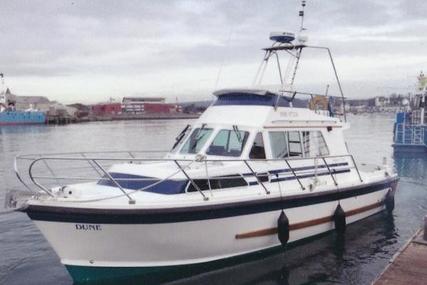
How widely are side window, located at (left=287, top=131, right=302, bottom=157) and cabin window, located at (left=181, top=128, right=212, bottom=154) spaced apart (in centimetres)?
208

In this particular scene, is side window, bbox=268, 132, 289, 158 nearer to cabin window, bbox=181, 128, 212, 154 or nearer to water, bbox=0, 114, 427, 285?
cabin window, bbox=181, 128, 212, 154

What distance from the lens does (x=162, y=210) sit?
7750 mm

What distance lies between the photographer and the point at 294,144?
10.9m

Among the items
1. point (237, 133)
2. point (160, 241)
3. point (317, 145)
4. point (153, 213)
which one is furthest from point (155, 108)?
point (153, 213)

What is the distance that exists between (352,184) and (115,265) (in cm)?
663

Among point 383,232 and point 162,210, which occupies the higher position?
point 162,210

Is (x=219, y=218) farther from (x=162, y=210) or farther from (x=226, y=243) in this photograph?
(x=162, y=210)

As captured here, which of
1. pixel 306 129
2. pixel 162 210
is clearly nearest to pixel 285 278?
pixel 162 210

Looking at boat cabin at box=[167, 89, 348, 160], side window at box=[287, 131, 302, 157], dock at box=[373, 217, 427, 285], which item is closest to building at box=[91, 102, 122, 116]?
boat cabin at box=[167, 89, 348, 160]

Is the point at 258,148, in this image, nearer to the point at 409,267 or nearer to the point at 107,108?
the point at 409,267

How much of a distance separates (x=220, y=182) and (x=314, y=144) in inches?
143

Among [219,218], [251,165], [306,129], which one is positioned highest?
[306,129]

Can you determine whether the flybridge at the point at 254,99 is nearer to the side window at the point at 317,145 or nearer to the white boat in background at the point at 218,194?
the white boat in background at the point at 218,194

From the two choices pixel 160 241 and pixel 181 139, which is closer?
pixel 160 241
